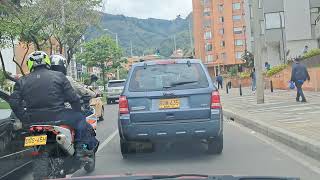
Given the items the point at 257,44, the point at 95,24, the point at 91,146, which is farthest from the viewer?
the point at 95,24

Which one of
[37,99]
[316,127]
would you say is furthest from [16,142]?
[316,127]

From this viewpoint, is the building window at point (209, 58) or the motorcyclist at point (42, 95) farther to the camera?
the building window at point (209, 58)

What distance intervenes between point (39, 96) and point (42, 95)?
0.04m

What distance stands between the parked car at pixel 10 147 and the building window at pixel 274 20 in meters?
46.9

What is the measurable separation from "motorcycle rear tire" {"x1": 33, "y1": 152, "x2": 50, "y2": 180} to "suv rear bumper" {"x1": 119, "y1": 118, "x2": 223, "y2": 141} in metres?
2.82

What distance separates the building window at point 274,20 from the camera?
5203cm

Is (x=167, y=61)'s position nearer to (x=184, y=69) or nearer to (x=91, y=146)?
(x=184, y=69)

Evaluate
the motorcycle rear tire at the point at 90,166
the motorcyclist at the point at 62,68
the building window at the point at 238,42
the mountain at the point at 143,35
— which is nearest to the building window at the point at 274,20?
the motorcycle rear tire at the point at 90,166

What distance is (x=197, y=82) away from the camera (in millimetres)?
9656

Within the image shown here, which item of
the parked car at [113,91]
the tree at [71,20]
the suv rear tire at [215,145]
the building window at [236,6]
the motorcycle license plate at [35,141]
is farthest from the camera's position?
the building window at [236,6]

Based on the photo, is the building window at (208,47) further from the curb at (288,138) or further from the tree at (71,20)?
the curb at (288,138)

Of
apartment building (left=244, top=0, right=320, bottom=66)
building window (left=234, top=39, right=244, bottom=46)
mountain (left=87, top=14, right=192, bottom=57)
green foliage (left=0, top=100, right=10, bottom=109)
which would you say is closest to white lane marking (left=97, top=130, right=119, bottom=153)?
green foliage (left=0, top=100, right=10, bottom=109)

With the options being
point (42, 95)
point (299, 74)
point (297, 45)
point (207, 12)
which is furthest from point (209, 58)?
point (42, 95)

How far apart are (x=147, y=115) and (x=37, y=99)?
2.78 metres
